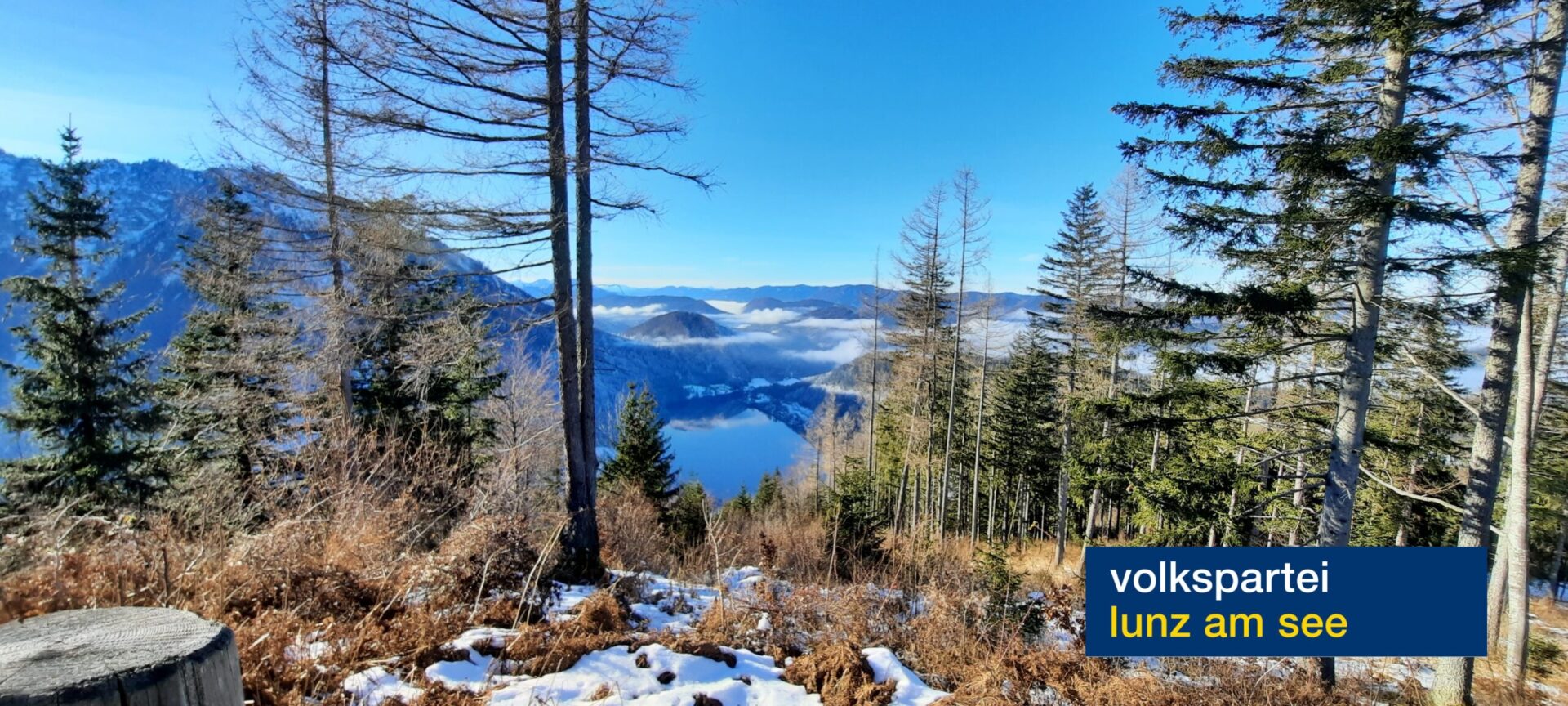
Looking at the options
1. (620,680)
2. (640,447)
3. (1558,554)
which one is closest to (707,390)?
(640,447)

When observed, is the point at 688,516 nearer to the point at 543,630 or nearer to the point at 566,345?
the point at 566,345

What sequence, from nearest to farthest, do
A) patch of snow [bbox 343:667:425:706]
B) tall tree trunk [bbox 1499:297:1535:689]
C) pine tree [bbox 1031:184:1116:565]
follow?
patch of snow [bbox 343:667:425:706], tall tree trunk [bbox 1499:297:1535:689], pine tree [bbox 1031:184:1116:565]

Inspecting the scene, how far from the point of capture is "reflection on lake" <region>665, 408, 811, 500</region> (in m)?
67.4

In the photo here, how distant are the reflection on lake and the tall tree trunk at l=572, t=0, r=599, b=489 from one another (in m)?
51.7

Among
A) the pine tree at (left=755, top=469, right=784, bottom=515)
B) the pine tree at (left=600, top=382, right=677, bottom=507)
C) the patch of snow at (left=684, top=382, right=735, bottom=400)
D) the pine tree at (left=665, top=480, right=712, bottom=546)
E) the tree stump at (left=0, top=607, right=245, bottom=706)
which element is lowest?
the patch of snow at (left=684, top=382, right=735, bottom=400)

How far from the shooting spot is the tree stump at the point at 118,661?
107cm

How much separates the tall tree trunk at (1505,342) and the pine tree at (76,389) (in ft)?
60.8

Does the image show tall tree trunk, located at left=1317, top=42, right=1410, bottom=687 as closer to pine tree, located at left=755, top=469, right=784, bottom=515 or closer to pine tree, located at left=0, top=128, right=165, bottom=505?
pine tree, located at left=0, top=128, right=165, bottom=505

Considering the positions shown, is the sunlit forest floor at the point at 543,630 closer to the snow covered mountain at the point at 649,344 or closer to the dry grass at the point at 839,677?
the dry grass at the point at 839,677

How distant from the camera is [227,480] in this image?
266 inches

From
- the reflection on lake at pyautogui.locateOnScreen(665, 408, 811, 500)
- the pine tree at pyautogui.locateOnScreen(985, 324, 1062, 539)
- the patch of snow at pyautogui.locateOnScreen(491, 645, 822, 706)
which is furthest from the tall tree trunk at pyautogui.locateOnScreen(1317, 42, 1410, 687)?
the reflection on lake at pyautogui.locateOnScreen(665, 408, 811, 500)

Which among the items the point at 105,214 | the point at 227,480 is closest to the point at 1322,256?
the point at 227,480

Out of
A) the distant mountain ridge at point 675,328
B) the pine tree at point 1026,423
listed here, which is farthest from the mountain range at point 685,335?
the pine tree at point 1026,423

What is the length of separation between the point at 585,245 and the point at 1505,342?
9.44m
